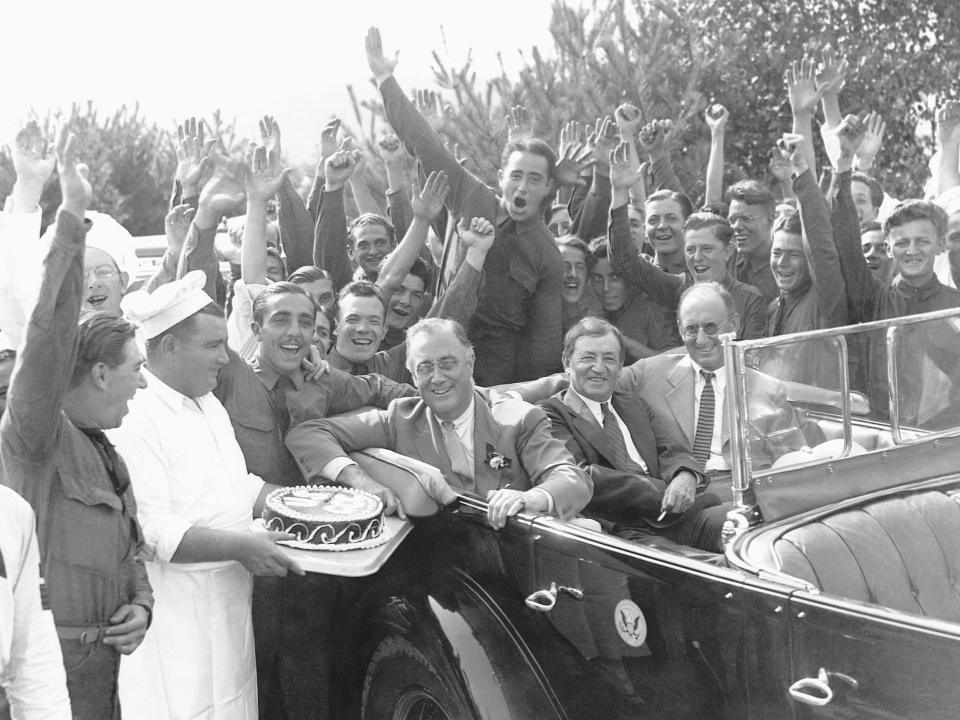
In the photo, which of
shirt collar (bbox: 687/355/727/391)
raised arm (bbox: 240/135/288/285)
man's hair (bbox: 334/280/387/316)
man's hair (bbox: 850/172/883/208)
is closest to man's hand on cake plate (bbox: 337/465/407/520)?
man's hair (bbox: 334/280/387/316)

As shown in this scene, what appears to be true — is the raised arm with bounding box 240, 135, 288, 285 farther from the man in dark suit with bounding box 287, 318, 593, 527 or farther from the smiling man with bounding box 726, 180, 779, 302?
the smiling man with bounding box 726, 180, 779, 302

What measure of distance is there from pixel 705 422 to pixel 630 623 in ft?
5.28

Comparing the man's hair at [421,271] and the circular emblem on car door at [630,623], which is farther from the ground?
the man's hair at [421,271]

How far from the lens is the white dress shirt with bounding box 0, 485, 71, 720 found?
2240mm

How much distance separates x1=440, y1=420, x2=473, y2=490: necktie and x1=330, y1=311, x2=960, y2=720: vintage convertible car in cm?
20

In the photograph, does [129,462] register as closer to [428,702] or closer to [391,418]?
[391,418]

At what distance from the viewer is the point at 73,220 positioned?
2447 mm

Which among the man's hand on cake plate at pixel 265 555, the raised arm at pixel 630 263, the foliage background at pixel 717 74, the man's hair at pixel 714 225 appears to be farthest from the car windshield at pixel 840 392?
the foliage background at pixel 717 74

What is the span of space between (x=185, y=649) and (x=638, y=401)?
1.71 m

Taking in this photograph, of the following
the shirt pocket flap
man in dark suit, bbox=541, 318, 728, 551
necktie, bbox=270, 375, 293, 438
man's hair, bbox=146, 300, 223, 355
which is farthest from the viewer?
necktie, bbox=270, 375, 293, 438

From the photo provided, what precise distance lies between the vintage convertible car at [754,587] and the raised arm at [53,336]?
1.13 m

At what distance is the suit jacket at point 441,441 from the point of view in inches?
143

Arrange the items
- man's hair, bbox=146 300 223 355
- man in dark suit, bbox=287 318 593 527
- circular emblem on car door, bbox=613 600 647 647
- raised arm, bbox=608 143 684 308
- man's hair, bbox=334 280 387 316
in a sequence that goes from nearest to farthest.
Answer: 1. circular emblem on car door, bbox=613 600 647 647
2. man's hair, bbox=146 300 223 355
3. man in dark suit, bbox=287 318 593 527
4. man's hair, bbox=334 280 387 316
5. raised arm, bbox=608 143 684 308

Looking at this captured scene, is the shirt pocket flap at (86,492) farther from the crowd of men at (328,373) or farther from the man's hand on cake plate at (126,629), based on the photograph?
the man's hand on cake plate at (126,629)
